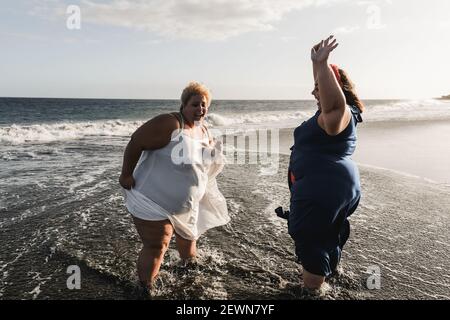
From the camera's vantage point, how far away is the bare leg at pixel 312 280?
125 inches

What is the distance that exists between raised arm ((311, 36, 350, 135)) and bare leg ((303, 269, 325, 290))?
57.4 inches

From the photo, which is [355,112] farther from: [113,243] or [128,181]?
[113,243]

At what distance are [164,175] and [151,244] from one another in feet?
2.15

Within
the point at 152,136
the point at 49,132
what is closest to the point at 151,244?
the point at 152,136

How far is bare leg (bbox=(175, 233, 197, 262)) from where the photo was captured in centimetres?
373

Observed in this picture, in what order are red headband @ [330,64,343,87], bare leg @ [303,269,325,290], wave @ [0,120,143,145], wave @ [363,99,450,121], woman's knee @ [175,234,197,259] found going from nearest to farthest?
red headband @ [330,64,343,87]
bare leg @ [303,269,325,290]
woman's knee @ [175,234,197,259]
wave @ [0,120,143,145]
wave @ [363,99,450,121]

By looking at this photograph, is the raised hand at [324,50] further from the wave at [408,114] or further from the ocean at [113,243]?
the wave at [408,114]

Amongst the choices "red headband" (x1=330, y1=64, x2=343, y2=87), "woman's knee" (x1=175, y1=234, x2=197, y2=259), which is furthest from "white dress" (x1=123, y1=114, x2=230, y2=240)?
"red headband" (x1=330, y1=64, x2=343, y2=87)

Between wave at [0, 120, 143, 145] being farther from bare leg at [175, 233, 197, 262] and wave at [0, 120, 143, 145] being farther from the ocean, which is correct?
bare leg at [175, 233, 197, 262]

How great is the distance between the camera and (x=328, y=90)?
234 centimetres

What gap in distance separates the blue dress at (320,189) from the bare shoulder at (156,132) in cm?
110

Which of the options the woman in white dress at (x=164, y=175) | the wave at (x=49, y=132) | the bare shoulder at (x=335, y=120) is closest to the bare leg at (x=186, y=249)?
the woman in white dress at (x=164, y=175)
